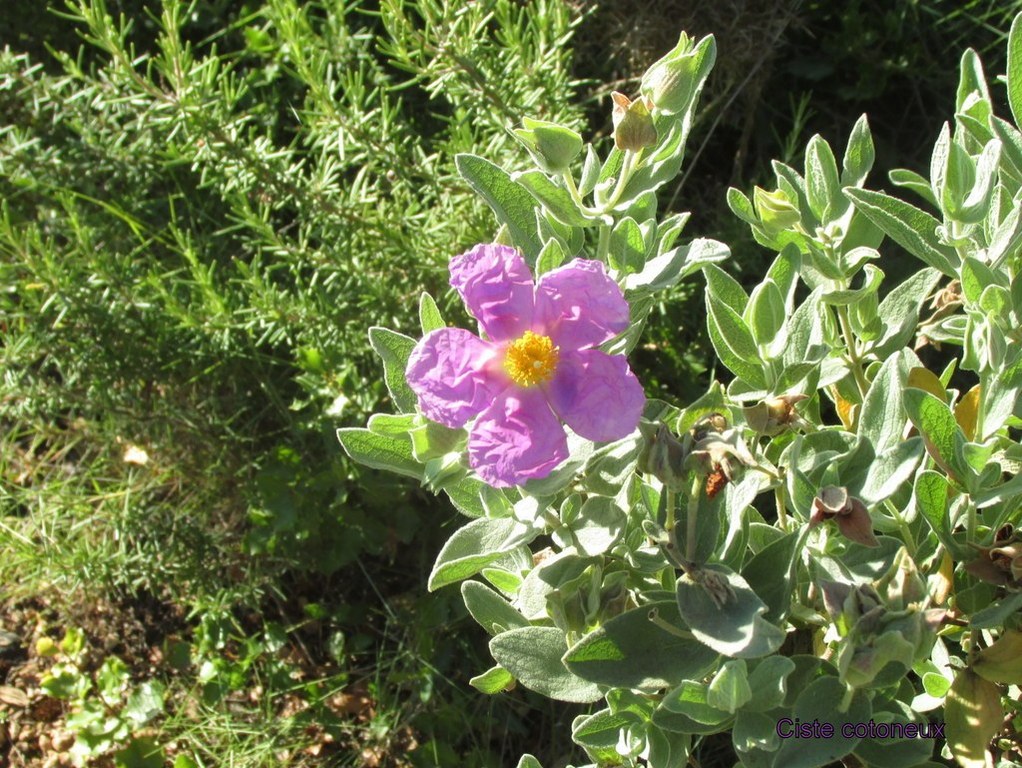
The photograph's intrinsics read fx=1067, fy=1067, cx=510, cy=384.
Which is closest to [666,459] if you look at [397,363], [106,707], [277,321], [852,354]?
[397,363]

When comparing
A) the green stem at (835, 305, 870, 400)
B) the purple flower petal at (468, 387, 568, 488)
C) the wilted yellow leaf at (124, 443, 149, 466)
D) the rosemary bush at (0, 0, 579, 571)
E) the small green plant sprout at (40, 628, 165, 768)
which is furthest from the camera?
the wilted yellow leaf at (124, 443, 149, 466)

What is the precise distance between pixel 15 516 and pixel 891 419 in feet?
8.86

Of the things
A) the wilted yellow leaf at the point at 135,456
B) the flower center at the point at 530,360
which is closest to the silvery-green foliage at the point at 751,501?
the flower center at the point at 530,360

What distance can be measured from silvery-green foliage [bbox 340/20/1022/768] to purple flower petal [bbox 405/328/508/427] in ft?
0.20

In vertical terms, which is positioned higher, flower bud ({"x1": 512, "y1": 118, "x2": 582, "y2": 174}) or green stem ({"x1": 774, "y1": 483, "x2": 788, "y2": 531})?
flower bud ({"x1": 512, "y1": 118, "x2": 582, "y2": 174})

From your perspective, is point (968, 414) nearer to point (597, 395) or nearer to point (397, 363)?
point (597, 395)

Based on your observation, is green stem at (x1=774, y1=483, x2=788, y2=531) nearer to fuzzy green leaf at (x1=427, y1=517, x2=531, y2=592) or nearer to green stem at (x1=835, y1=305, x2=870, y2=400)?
green stem at (x1=835, y1=305, x2=870, y2=400)

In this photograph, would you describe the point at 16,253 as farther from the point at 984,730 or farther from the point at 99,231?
the point at 984,730

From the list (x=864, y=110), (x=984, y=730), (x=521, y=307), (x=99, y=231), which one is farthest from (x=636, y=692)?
(x=864, y=110)

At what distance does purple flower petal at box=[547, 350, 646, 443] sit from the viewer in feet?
4.26

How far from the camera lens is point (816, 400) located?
75.2 inches

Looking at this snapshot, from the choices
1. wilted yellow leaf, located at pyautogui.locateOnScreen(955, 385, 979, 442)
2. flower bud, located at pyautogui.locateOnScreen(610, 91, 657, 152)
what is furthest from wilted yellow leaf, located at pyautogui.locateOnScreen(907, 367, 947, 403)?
flower bud, located at pyautogui.locateOnScreen(610, 91, 657, 152)

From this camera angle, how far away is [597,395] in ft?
4.42

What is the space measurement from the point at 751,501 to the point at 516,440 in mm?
462
